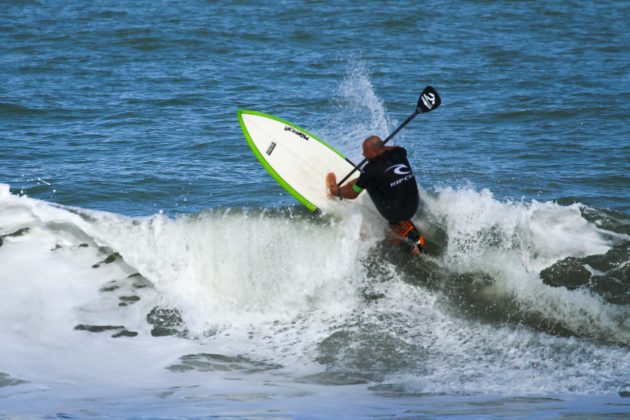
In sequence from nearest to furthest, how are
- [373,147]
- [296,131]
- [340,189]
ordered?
1. [373,147]
2. [340,189]
3. [296,131]

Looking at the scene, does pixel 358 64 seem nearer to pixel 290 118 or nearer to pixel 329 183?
pixel 290 118

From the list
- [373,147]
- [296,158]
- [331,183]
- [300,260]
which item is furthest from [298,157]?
[373,147]

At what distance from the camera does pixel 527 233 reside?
9.82m

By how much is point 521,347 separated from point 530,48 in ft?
40.7

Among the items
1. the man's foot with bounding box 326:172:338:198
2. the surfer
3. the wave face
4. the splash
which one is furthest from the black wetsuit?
the splash

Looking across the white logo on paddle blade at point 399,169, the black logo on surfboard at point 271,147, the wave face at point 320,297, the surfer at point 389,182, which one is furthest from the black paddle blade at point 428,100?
the black logo on surfboard at point 271,147

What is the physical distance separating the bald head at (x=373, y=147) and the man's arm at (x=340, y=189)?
15.3 inches

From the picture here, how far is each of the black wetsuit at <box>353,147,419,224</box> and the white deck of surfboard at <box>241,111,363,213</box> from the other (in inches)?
28.1

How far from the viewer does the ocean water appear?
7551mm

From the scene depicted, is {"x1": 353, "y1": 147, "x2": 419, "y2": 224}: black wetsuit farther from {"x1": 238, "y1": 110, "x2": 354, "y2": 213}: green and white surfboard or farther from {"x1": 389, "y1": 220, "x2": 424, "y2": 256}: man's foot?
{"x1": 238, "y1": 110, "x2": 354, "y2": 213}: green and white surfboard

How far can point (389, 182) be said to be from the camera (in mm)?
8930

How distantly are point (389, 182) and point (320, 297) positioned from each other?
139cm

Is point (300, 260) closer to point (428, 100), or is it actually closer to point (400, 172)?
point (400, 172)

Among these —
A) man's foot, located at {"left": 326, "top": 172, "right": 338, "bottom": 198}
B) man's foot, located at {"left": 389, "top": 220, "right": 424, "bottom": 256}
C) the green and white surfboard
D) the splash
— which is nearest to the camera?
man's foot, located at {"left": 389, "top": 220, "right": 424, "bottom": 256}
